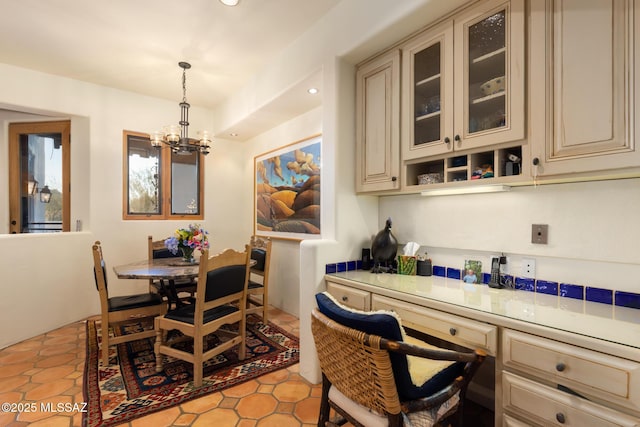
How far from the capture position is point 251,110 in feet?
11.7

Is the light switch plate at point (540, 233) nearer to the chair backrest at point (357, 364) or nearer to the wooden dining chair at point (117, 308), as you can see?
the chair backrest at point (357, 364)

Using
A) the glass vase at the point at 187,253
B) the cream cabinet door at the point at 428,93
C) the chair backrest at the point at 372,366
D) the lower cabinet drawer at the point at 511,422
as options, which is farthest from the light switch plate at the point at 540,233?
the glass vase at the point at 187,253

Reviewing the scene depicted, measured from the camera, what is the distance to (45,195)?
384 cm

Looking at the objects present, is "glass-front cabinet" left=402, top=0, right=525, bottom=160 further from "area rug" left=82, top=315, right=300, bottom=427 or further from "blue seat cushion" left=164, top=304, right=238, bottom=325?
"area rug" left=82, top=315, right=300, bottom=427

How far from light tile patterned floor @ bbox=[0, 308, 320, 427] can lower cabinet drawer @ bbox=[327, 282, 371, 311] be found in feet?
2.31

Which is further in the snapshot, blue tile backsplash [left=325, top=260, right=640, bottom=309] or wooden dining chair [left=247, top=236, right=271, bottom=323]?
wooden dining chair [left=247, top=236, right=271, bottom=323]

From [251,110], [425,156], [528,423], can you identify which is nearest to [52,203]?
[251,110]

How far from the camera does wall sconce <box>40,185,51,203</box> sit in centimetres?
384

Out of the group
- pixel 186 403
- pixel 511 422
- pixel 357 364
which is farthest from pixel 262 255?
pixel 511 422

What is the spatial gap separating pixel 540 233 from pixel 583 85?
0.78 meters

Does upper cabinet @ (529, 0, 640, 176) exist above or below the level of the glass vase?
above

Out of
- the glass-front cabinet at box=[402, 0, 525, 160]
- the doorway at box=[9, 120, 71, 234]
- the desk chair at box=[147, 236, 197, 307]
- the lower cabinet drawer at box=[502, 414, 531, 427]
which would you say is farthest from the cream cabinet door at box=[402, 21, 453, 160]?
the doorway at box=[9, 120, 71, 234]

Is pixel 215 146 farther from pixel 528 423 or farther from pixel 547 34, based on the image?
pixel 528 423

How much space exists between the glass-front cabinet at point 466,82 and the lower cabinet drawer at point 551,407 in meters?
1.13
